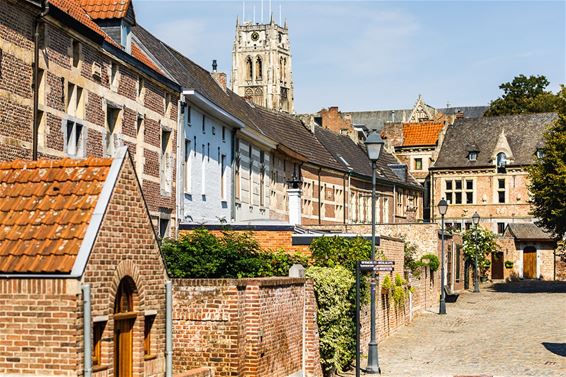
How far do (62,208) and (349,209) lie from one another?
50016 millimetres

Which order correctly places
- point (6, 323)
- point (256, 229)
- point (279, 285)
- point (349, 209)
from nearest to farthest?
point (6, 323) → point (279, 285) → point (256, 229) → point (349, 209)

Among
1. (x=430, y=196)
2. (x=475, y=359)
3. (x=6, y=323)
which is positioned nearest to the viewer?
(x=6, y=323)

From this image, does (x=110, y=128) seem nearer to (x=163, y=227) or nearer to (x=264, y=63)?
(x=163, y=227)

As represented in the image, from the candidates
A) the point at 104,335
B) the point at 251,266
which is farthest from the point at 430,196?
the point at 104,335

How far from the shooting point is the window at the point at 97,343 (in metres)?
13.2

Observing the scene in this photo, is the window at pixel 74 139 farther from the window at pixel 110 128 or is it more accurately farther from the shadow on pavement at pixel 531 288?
the shadow on pavement at pixel 531 288

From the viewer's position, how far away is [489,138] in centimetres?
8519

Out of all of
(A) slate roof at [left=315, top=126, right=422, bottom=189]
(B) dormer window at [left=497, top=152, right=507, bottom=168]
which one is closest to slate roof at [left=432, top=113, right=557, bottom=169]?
(B) dormer window at [left=497, top=152, right=507, bottom=168]

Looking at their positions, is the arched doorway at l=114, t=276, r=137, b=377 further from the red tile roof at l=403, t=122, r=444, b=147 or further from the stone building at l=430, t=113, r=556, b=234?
the red tile roof at l=403, t=122, r=444, b=147

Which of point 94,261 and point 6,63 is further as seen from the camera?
point 6,63

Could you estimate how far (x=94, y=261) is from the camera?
12969 mm

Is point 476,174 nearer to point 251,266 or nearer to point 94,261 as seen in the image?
point 251,266

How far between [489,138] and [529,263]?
43.8 ft

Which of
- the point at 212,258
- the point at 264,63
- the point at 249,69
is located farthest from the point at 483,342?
the point at 249,69
